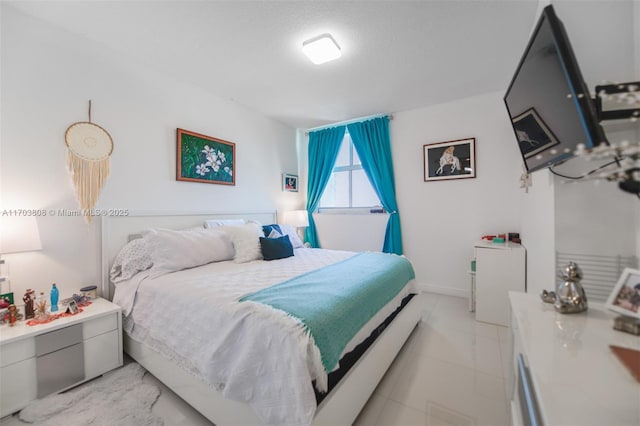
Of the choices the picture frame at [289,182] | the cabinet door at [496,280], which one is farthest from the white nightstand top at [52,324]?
the cabinet door at [496,280]

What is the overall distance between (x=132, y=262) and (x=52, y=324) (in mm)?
573

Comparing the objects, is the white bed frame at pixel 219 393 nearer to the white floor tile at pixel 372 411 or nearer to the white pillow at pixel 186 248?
the white floor tile at pixel 372 411

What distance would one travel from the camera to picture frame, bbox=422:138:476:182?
326cm

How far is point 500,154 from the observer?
3100mm

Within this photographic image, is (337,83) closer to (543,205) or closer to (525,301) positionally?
(543,205)

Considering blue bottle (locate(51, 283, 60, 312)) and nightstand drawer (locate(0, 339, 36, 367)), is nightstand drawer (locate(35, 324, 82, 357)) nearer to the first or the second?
nightstand drawer (locate(0, 339, 36, 367))

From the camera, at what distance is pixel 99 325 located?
70.1 inches

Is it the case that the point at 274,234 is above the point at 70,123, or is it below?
below

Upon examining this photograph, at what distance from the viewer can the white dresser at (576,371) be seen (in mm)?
588

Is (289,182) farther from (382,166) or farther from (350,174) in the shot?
(382,166)

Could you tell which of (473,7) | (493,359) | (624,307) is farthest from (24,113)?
(493,359)

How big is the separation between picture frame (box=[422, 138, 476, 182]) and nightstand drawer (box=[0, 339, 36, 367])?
397cm

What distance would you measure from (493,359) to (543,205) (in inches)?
48.2

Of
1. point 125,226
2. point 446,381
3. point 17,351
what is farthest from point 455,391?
point 125,226
